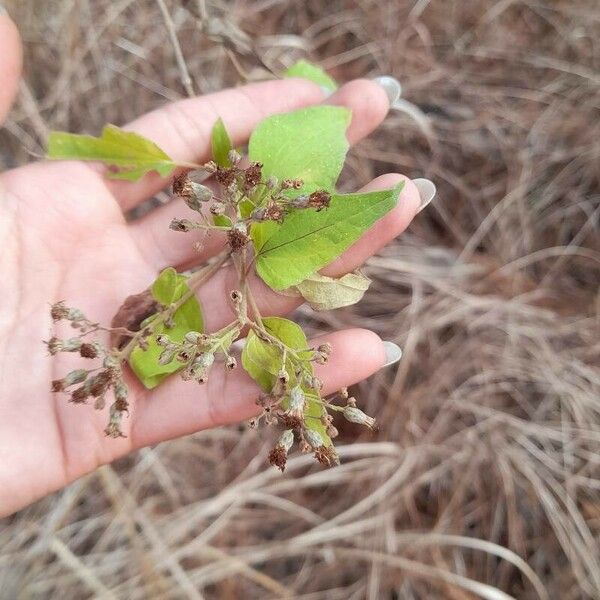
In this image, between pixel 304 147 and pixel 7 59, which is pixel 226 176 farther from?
pixel 7 59

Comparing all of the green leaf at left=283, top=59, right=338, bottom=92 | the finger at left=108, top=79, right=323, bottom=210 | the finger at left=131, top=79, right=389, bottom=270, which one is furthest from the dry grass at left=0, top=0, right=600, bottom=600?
the finger at left=131, top=79, right=389, bottom=270

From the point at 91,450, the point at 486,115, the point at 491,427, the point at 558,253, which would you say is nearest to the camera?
the point at 91,450

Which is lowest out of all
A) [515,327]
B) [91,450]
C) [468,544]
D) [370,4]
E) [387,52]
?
[468,544]

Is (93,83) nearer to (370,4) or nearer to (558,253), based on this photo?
Result: (370,4)

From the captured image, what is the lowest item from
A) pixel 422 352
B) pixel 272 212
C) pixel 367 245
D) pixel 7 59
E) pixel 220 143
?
pixel 422 352

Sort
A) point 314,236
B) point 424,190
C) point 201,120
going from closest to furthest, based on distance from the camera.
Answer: point 314,236, point 424,190, point 201,120

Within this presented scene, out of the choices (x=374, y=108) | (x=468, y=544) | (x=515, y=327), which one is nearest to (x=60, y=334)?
(x=374, y=108)

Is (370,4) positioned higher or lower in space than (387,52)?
higher

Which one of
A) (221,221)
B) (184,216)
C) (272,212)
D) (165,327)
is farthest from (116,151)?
(272,212)
